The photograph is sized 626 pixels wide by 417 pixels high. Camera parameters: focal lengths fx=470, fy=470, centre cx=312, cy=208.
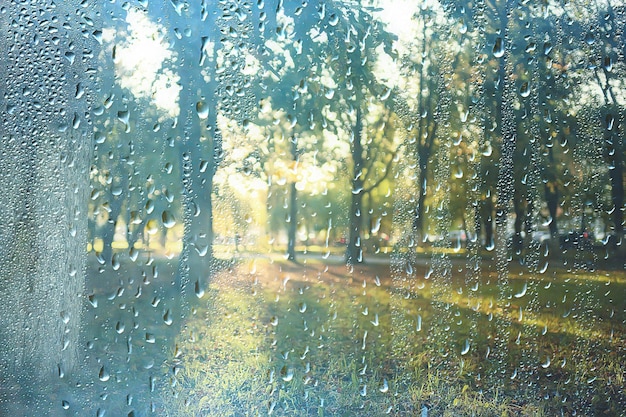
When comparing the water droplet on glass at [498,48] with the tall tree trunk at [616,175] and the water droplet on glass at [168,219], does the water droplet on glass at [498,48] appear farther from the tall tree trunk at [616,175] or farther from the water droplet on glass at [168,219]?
the water droplet on glass at [168,219]

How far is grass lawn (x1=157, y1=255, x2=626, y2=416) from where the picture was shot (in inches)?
48.9

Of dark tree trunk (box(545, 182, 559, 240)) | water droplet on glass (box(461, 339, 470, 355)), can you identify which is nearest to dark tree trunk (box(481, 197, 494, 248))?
dark tree trunk (box(545, 182, 559, 240))

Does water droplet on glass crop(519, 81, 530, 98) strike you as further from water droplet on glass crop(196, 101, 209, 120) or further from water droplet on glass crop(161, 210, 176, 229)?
water droplet on glass crop(161, 210, 176, 229)

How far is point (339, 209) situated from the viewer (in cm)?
127

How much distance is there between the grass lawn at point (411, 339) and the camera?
1.24 metres

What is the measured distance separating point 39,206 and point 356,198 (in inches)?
35.3

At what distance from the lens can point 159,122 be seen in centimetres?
128

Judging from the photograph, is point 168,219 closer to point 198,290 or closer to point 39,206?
point 198,290

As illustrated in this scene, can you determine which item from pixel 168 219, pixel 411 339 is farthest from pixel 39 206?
pixel 411 339

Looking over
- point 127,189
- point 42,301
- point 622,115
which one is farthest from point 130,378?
point 622,115

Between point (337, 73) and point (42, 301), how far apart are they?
3.42 feet

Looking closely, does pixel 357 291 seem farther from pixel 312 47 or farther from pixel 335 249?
pixel 312 47

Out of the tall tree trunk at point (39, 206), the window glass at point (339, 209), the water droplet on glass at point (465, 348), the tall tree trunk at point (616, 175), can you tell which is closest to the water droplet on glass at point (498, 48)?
the window glass at point (339, 209)

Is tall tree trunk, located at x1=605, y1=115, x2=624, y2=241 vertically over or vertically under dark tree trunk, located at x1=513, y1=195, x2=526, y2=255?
over
